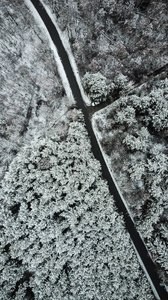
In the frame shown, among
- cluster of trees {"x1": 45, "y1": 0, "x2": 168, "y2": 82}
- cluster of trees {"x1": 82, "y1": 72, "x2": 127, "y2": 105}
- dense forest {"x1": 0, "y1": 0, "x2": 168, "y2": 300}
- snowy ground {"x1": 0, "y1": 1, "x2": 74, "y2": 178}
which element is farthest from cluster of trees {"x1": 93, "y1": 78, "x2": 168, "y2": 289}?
snowy ground {"x1": 0, "y1": 1, "x2": 74, "y2": 178}

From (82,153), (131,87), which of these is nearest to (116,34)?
(131,87)

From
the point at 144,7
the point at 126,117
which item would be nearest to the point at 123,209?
the point at 126,117

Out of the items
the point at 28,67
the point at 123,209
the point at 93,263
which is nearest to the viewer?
the point at 93,263

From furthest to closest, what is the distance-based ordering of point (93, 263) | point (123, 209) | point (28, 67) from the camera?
point (28, 67)
point (123, 209)
point (93, 263)

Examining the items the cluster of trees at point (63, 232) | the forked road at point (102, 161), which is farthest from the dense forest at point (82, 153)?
the forked road at point (102, 161)

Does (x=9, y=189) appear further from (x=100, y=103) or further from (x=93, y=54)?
(x=93, y=54)

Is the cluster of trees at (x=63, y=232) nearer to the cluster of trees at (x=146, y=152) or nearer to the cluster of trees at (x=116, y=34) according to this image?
the cluster of trees at (x=146, y=152)
